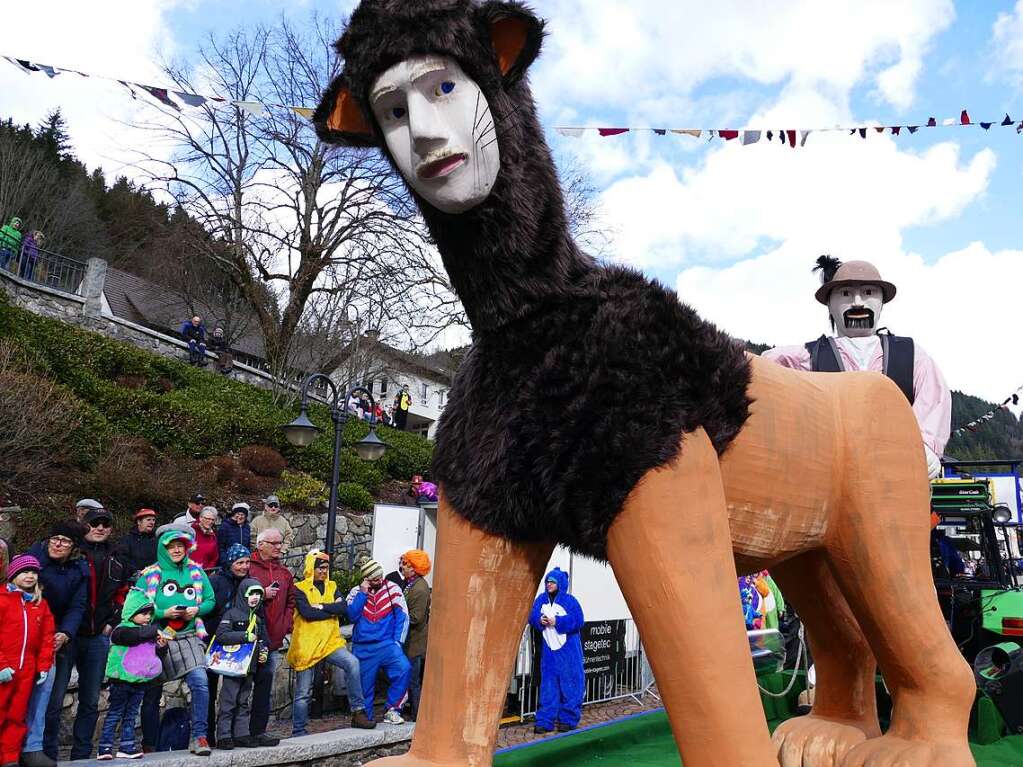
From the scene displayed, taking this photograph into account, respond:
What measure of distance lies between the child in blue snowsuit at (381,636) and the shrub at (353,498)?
23.0 feet

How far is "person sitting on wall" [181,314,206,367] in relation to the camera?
18781 mm

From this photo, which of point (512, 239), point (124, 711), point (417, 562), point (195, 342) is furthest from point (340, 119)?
point (195, 342)

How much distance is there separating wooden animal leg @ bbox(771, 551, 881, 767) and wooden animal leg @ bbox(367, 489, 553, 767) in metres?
0.97

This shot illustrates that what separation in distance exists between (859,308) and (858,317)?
3cm

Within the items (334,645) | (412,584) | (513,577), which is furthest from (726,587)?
(412,584)

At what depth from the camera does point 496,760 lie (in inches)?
129

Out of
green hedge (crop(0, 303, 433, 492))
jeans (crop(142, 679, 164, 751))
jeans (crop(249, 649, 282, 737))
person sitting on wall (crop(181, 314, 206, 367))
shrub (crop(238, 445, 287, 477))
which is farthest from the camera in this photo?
person sitting on wall (crop(181, 314, 206, 367))

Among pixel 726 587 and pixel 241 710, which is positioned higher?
pixel 726 587

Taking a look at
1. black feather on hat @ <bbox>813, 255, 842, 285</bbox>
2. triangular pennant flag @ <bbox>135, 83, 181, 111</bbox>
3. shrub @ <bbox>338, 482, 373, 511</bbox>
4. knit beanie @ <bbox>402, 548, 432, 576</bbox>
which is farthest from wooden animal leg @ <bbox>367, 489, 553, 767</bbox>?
shrub @ <bbox>338, 482, 373, 511</bbox>

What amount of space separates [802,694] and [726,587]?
3659 millimetres

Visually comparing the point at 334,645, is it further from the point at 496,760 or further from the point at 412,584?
the point at 496,760

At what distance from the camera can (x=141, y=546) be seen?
6148 mm

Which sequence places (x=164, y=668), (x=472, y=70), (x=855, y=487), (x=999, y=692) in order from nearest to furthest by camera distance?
(x=472, y=70) → (x=855, y=487) → (x=999, y=692) → (x=164, y=668)

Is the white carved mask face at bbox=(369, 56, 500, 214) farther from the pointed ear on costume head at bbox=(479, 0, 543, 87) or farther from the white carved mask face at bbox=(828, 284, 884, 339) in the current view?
the white carved mask face at bbox=(828, 284, 884, 339)
